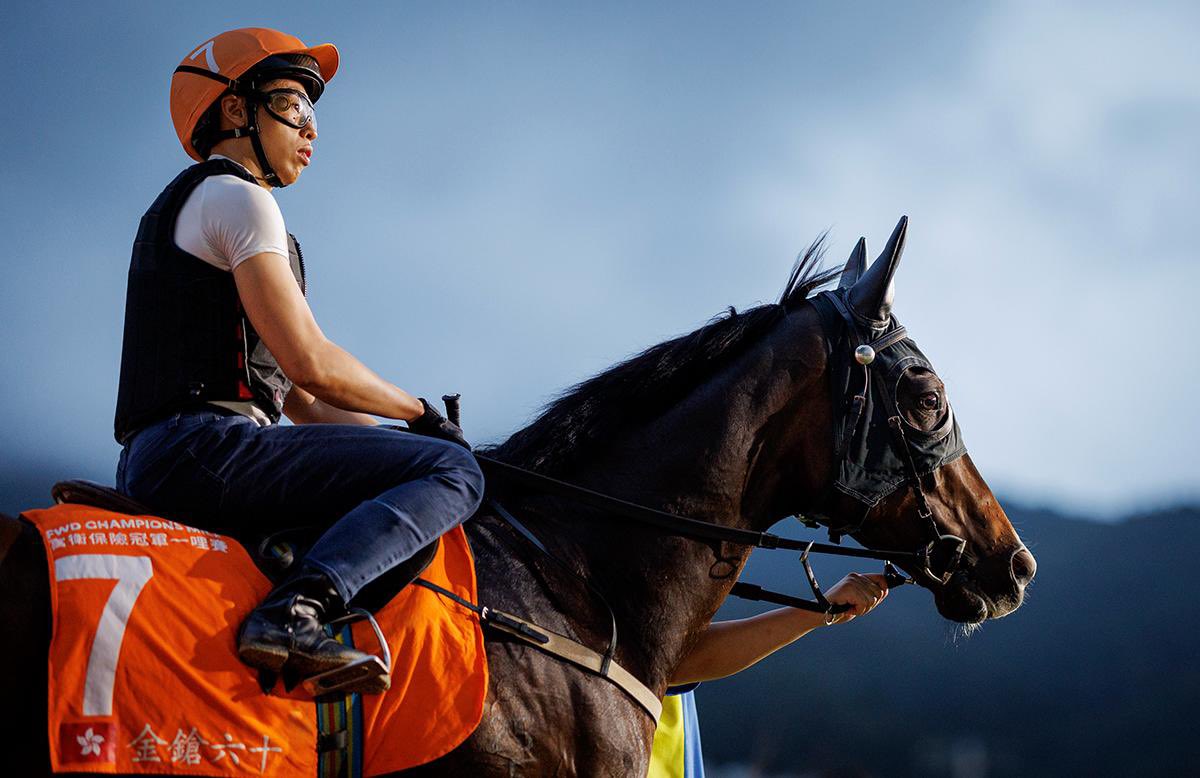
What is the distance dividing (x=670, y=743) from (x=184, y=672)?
348 centimetres

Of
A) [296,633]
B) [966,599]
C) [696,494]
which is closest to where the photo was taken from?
[296,633]

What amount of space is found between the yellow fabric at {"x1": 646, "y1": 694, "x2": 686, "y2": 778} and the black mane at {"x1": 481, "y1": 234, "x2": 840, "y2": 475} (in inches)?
88.7

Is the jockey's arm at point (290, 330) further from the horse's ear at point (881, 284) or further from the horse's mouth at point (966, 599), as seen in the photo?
the horse's mouth at point (966, 599)

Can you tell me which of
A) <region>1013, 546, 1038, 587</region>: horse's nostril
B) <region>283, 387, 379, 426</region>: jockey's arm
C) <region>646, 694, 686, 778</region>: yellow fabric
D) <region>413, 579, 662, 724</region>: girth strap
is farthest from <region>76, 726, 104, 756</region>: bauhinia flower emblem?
<region>646, 694, 686, 778</region>: yellow fabric

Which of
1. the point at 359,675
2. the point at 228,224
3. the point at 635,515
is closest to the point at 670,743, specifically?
the point at 635,515

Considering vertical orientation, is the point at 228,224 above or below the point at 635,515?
above

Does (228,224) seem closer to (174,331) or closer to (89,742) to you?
(174,331)

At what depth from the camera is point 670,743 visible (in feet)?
18.8

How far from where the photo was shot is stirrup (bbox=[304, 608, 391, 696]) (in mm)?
2832

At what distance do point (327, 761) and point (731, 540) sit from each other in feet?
5.39

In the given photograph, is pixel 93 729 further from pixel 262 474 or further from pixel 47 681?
pixel 262 474

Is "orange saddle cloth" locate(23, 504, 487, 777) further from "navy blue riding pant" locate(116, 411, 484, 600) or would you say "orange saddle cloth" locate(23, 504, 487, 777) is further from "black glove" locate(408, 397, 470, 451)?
"black glove" locate(408, 397, 470, 451)

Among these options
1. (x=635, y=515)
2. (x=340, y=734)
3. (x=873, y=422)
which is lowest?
(x=340, y=734)

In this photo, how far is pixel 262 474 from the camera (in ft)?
10.3
